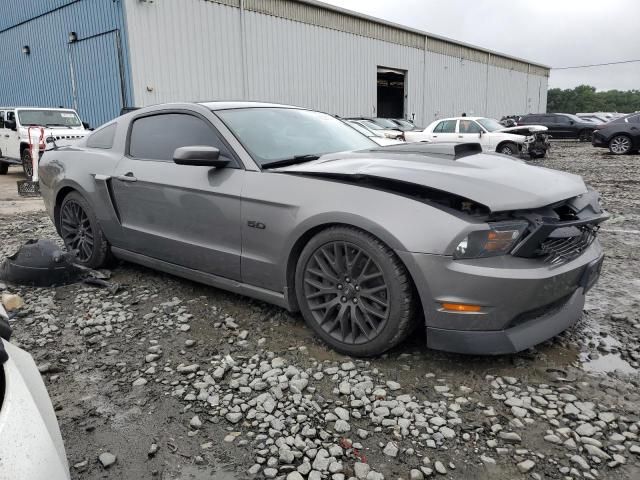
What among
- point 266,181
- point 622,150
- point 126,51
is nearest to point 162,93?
point 126,51

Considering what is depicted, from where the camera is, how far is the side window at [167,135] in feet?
11.1

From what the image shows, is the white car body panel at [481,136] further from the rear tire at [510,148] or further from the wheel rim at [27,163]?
the wheel rim at [27,163]

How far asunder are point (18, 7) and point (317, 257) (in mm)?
20106

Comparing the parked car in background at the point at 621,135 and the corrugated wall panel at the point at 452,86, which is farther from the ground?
the corrugated wall panel at the point at 452,86

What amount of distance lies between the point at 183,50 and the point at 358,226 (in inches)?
524

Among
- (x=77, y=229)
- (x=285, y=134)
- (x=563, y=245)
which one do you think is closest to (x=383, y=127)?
(x=77, y=229)

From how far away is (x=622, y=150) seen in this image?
15.8 meters

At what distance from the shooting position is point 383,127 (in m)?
16.6

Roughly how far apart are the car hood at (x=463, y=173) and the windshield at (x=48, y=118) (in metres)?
10.9

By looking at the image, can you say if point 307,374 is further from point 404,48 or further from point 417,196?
point 404,48

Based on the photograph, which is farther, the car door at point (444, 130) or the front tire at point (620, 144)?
the front tire at point (620, 144)

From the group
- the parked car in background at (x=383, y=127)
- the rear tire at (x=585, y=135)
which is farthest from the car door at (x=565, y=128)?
the parked car in background at (x=383, y=127)

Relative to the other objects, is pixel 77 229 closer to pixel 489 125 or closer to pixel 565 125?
pixel 489 125

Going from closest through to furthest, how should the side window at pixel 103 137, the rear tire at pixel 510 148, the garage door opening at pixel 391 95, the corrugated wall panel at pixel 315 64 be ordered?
the side window at pixel 103 137 < the rear tire at pixel 510 148 < the corrugated wall panel at pixel 315 64 < the garage door opening at pixel 391 95
